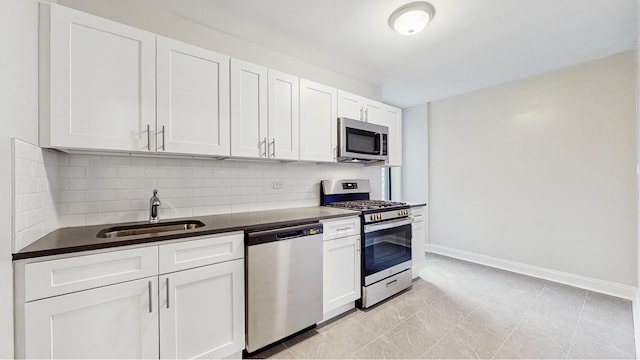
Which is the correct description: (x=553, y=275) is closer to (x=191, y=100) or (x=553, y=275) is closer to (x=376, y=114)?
(x=376, y=114)

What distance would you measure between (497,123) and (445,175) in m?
1.04

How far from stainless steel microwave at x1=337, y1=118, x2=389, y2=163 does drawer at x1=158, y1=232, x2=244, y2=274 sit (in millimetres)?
1483

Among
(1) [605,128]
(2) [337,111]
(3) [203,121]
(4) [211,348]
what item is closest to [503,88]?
(1) [605,128]

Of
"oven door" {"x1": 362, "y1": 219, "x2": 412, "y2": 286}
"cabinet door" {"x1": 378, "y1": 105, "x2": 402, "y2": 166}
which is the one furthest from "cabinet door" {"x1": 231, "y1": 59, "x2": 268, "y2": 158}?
"cabinet door" {"x1": 378, "y1": 105, "x2": 402, "y2": 166}

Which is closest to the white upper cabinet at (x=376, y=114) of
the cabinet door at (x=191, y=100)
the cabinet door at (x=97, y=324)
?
the cabinet door at (x=191, y=100)

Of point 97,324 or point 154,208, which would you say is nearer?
point 97,324

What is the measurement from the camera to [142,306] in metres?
1.34

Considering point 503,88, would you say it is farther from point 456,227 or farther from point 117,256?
point 117,256

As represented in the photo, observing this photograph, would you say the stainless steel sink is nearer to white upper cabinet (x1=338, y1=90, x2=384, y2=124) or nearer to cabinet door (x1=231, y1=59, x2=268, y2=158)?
cabinet door (x1=231, y1=59, x2=268, y2=158)

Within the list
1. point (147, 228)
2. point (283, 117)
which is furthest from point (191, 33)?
point (147, 228)

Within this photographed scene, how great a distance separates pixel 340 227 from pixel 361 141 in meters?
1.11

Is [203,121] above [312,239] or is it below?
above

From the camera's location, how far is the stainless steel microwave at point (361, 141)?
2.69 m

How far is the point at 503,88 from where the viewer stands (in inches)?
137
